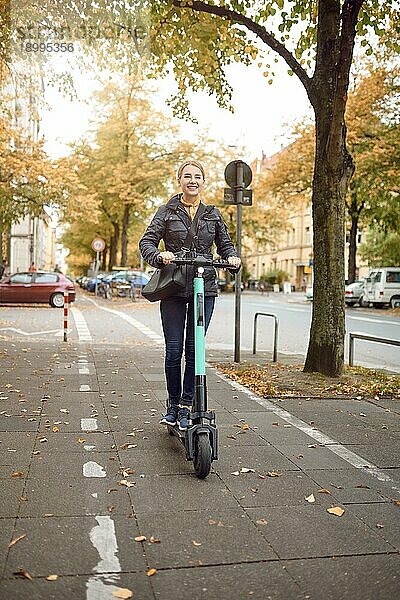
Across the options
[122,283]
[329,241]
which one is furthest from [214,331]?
[122,283]

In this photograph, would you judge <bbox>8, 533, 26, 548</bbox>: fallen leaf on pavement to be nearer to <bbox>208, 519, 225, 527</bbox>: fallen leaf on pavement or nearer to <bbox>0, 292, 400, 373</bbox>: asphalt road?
<bbox>208, 519, 225, 527</bbox>: fallen leaf on pavement

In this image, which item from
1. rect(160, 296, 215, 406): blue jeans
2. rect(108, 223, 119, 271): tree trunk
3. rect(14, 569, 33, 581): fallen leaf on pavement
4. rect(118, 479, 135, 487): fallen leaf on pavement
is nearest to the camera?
rect(14, 569, 33, 581): fallen leaf on pavement

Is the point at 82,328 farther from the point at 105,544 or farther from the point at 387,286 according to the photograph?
the point at 387,286

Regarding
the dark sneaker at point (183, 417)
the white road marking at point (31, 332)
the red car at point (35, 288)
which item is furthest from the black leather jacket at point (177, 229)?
the red car at point (35, 288)

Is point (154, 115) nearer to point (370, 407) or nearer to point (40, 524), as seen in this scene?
point (370, 407)

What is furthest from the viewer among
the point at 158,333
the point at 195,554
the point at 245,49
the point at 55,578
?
the point at 158,333

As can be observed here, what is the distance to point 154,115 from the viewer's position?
131 feet

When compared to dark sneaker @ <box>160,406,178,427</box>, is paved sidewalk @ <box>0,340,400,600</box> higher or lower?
lower

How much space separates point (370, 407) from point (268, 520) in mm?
3935

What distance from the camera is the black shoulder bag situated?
5.39m

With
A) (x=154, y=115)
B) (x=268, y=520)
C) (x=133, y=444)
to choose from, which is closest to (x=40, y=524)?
(x=268, y=520)

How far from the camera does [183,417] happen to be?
223 inches

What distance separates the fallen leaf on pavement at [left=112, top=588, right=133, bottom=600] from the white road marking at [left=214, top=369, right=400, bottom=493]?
2.16m

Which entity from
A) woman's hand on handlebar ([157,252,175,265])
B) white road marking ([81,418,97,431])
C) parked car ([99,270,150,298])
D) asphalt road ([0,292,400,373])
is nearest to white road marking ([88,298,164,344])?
asphalt road ([0,292,400,373])
